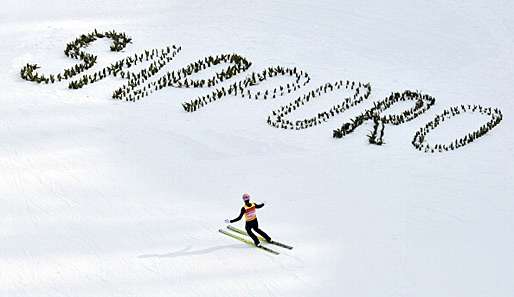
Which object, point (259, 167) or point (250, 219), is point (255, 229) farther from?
point (259, 167)

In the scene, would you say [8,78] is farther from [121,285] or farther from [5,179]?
[121,285]

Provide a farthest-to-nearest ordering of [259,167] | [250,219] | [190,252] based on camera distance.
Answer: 1. [259,167]
2. [250,219]
3. [190,252]

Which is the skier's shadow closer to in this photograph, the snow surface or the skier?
the snow surface

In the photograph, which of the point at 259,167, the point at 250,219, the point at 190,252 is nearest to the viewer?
the point at 190,252

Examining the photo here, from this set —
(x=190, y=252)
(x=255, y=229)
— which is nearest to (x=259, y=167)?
(x=255, y=229)

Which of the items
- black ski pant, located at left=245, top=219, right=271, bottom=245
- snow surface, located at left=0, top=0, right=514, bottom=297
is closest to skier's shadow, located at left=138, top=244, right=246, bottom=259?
snow surface, located at left=0, top=0, right=514, bottom=297

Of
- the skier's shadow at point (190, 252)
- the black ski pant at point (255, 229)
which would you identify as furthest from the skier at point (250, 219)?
the skier's shadow at point (190, 252)

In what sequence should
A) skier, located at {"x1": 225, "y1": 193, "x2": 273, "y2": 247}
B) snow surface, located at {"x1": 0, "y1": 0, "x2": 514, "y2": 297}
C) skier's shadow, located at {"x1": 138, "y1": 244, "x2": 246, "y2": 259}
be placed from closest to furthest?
1. snow surface, located at {"x1": 0, "y1": 0, "x2": 514, "y2": 297}
2. skier's shadow, located at {"x1": 138, "y1": 244, "x2": 246, "y2": 259}
3. skier, located at {"x1": 225, "y1": 193, "x2": 273, "y2": 247}

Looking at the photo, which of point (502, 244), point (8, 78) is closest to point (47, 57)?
point (8, 78)

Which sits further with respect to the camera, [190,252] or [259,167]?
[259,167]
